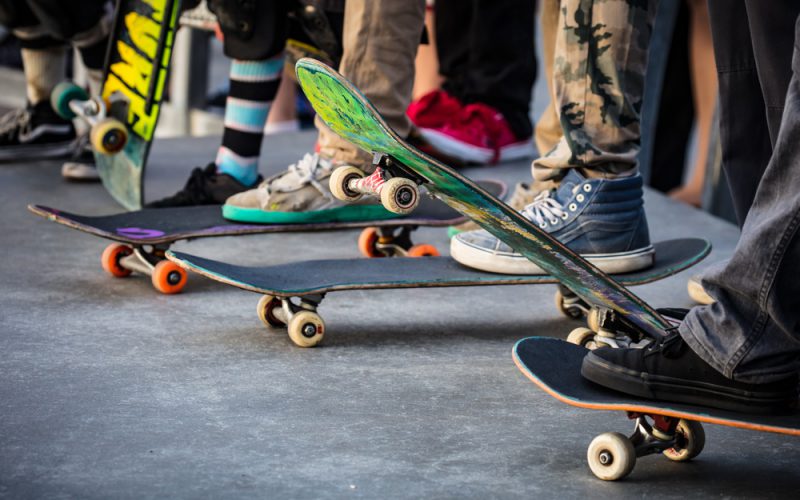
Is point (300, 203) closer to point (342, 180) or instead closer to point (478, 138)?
point (342, 180)

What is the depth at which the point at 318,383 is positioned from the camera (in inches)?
80.9

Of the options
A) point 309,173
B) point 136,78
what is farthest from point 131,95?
point 309,173

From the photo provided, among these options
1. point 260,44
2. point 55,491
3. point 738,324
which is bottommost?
point 55,491

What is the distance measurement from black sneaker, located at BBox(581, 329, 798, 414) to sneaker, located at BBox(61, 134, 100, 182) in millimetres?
2623

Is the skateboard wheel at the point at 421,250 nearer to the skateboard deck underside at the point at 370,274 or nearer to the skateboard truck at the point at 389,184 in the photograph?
the skateboard deck underside at the point at 370,274

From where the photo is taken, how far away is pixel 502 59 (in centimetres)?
447

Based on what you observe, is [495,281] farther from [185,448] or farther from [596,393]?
[185,448]

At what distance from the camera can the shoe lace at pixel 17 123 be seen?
418 cm

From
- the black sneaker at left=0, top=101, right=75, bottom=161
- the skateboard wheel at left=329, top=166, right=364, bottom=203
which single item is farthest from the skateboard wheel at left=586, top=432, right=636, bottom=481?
the black sneaker at left=0, top=101, right=75, bottom=161

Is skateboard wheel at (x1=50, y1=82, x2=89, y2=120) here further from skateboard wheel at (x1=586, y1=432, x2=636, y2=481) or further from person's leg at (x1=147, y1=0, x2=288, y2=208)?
skateboard wheel at (x1=586, y1=432, x2=636, y2=481)

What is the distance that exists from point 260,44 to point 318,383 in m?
1.41

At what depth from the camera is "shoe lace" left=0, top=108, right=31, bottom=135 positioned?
165 inches

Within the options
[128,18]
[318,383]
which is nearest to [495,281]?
[318,383]

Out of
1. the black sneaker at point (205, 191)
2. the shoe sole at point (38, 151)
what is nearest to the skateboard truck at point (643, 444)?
the black sneaker at point (205, 191)
